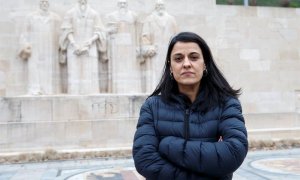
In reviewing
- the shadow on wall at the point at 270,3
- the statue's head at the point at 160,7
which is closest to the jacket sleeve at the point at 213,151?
the statue's head at the point at 160,7

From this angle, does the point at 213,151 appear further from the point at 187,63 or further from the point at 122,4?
the point at 122,4

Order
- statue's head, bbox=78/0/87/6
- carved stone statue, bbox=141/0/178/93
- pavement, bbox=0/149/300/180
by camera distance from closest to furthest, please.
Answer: pavement, bbox=0/149/300/180 → statue's head, bbox=78/0/87/6 → carved stone statue, bbox=141/0/178/93

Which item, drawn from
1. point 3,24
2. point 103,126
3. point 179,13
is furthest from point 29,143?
point 179,13

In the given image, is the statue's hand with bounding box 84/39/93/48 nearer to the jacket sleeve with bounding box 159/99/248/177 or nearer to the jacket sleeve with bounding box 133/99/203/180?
the jacket sleeve with bounding box 133/99/203/180

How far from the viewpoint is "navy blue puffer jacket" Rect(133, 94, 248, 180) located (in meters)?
1.67

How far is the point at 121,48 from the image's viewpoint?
38.6 ft

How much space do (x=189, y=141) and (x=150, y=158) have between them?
20cm

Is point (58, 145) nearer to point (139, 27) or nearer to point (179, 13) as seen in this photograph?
point (139, 27)

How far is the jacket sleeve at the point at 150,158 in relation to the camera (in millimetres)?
1698

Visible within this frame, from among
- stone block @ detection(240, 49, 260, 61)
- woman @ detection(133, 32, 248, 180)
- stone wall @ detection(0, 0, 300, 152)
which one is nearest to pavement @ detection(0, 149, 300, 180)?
stone wall @ detection(0, 0, 300, 152)

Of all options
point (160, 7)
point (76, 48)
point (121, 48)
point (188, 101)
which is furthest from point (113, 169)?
point (160, 7)

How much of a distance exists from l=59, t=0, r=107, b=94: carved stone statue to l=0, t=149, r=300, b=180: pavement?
3.18 meters

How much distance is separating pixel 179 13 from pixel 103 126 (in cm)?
535

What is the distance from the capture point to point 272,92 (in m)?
14.3
